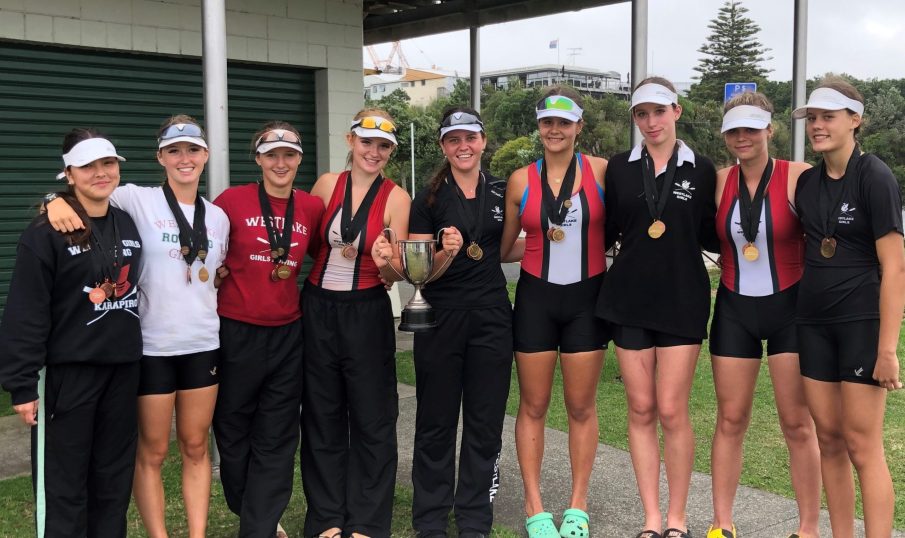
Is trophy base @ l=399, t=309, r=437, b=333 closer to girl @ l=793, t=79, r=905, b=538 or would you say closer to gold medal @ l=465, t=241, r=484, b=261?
gold medal @ l=465, t=241, r=484, b=261

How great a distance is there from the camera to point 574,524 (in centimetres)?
436

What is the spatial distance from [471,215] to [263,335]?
3.84 ft

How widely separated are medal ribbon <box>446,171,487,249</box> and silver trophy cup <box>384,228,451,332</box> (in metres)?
0.15

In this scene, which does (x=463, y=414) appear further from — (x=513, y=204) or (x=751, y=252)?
(x=751, y=252)

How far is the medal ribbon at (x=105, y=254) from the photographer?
11.2 feet

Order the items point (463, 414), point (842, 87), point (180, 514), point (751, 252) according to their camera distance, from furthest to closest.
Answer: point (180, 514), point (463, 414), point (751, 252), point (842, 87)

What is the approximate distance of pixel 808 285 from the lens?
12.1 ft

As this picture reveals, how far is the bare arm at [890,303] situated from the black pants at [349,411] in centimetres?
223

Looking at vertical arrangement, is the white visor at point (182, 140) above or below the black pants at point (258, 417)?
above

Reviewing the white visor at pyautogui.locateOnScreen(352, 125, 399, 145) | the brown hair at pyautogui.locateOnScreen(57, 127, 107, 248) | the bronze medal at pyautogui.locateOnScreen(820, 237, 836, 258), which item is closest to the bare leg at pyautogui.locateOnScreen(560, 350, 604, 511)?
the bronze medal at pyautogui.locateOnScreen(820, 237, 836, 258)

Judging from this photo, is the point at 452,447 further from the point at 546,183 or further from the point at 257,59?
the point at 257,59

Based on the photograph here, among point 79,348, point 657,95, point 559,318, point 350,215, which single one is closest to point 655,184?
Result: point 657,95

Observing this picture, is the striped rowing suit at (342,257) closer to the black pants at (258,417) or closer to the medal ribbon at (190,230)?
the black pants at (258,417)

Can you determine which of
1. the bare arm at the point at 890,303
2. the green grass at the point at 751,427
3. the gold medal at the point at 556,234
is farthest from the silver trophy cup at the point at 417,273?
the green grass at the point at 751,427
